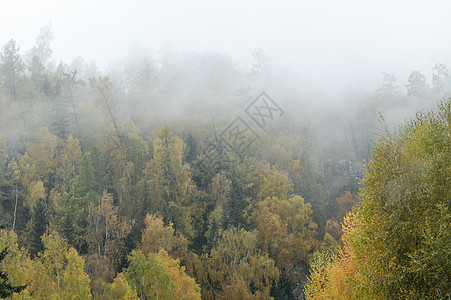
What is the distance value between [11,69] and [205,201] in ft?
139

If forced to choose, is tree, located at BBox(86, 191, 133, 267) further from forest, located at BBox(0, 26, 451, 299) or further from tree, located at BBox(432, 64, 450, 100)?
tree, located at BBox(432, 64, 450, 100)

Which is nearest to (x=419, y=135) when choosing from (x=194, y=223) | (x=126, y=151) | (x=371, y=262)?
(x=371, y=262)

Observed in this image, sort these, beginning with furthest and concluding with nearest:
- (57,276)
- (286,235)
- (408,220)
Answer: (286,235)
(57,276)
(408,220)

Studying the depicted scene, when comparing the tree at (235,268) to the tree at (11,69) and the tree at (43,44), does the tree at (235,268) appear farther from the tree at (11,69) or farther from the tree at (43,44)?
the tree at (43,44)

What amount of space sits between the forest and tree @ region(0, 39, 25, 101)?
9.7 inches

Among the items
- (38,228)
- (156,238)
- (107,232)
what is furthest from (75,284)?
(38,228)

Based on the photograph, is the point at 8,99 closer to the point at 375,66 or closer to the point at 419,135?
the point at 419,135

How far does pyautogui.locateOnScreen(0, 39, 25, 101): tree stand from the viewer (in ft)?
168

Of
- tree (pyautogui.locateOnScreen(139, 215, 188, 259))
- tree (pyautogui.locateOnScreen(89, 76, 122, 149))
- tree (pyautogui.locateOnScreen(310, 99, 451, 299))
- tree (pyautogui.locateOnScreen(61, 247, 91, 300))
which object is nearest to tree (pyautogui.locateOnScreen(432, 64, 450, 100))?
tree (pyautogui.locateOnScreen(89, 76, 122, 149))

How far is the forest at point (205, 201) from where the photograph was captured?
10.8m

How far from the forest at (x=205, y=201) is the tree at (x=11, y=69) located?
246mm

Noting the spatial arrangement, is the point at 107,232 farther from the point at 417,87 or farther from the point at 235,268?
the point at 417,87

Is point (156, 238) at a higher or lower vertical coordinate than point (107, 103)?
lower

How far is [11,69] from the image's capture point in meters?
52.3
